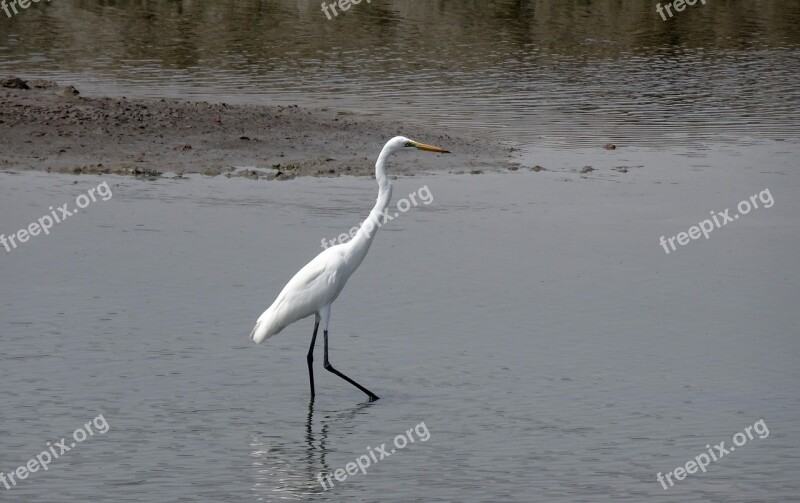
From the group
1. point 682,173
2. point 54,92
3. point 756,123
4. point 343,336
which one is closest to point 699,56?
point 756,123

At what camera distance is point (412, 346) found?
34.8 ft

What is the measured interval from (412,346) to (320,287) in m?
1.07

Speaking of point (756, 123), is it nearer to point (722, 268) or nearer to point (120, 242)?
point (722, 268)

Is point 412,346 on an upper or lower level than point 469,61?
upper

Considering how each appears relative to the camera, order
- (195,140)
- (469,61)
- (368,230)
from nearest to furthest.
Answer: (368,230), (195,140), (469,61)

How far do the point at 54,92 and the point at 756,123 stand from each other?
35.1 ft

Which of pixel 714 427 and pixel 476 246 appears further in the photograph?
pixel 476 246

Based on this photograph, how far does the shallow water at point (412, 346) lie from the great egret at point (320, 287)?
384mm

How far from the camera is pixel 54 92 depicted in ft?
65.2

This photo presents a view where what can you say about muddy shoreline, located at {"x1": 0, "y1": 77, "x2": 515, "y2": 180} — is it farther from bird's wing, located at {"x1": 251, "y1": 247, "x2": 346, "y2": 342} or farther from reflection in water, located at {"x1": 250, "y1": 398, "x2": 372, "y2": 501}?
reflection in water, located at {"x1": 250, "y1": 398, "x2": 372, "y2": 501}

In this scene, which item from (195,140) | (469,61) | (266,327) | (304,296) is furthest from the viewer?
(469,61)

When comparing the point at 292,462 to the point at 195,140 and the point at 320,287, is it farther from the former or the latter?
the point at 195,140

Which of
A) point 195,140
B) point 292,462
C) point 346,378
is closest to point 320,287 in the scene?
point 346,378

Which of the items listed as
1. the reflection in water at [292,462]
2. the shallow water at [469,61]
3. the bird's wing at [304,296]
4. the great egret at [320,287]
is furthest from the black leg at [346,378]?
the shallow water at [469,61]
